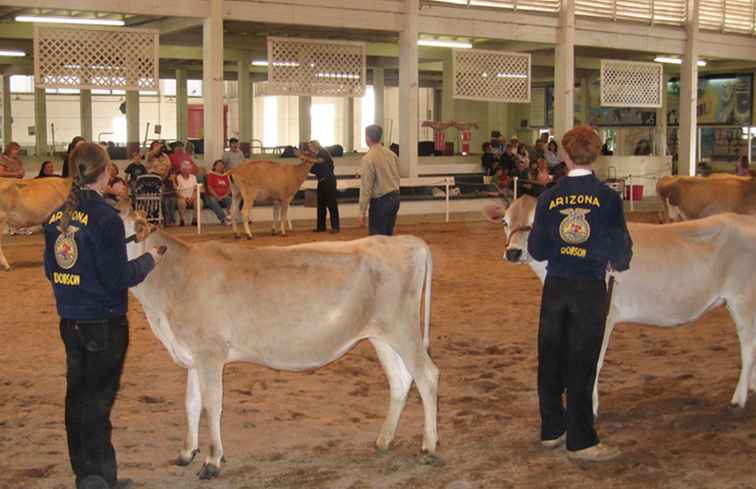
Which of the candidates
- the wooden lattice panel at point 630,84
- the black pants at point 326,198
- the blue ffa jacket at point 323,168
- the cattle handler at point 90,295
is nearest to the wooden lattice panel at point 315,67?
the blue ffa jacket at point 323,168

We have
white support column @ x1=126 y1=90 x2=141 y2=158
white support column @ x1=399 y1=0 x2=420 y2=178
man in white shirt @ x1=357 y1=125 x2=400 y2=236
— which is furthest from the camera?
white support column @ x1=126 y1=90 x2=141 y2=158

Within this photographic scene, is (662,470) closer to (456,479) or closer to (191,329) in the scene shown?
(456,479)

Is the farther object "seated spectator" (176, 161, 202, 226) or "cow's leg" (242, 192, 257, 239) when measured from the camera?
"seated spectator" (176, 161, 202, 226)

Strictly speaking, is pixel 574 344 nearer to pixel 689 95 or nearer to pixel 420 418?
pixel 420 418

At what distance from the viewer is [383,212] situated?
10.8 m

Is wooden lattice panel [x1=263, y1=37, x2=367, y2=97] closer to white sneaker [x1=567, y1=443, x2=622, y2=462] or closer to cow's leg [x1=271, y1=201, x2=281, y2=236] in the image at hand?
cow's leg [x1=271, y1=201, x2=281, y2=236]

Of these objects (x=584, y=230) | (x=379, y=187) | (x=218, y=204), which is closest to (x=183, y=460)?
(x=584, y=230)

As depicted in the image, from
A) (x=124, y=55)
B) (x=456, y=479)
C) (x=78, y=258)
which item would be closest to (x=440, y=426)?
(x=456, y=479)

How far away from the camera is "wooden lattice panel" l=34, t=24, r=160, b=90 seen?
64.4 ft

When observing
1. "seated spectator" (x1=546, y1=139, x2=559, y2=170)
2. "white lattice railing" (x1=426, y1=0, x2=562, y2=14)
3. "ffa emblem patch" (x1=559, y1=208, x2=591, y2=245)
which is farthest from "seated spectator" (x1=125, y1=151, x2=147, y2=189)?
"ffa emblem patch" (x1=559, y1=208, x2=591, y2=245)

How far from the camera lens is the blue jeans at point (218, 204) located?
20.2 m

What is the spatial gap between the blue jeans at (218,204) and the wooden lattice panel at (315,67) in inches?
112

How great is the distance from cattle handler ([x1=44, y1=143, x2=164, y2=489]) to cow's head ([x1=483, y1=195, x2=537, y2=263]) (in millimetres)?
2724

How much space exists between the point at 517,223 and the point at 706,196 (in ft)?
25.5
